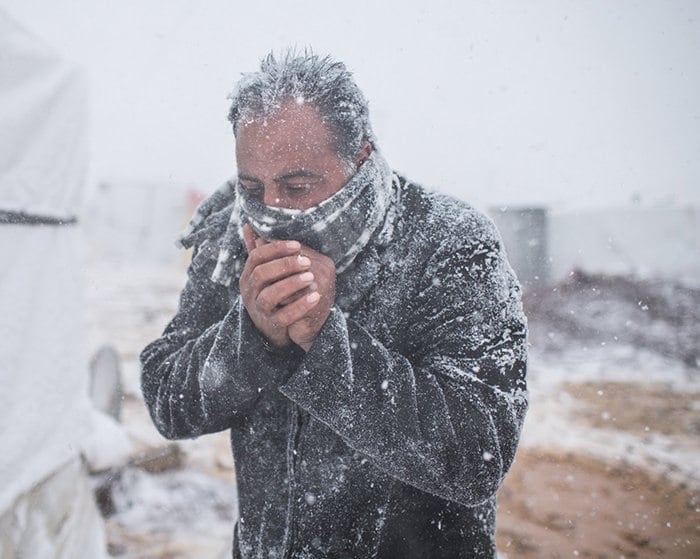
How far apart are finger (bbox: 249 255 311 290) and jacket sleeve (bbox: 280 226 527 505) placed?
15 centimetres

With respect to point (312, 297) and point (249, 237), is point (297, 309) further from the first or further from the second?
point (249, 237)

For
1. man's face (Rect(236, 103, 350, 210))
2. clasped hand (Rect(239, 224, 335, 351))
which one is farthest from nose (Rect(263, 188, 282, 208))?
clasped hand (Rect(239, 224, 335, 351))

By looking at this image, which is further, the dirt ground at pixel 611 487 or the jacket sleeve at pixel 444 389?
the dirt ground at pixel 611 487

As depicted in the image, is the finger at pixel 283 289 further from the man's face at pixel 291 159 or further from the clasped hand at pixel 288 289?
the man's face at pixel 291 159

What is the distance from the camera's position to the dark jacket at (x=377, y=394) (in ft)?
3.29

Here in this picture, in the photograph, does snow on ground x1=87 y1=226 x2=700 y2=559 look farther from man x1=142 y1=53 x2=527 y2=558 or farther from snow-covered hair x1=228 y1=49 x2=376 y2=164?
snow-covered hair x1=228 y1=49 x2=376 y2=164

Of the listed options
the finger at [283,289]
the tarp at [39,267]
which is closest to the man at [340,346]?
the finger at [283,289]

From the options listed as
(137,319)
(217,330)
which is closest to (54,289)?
(217,330)

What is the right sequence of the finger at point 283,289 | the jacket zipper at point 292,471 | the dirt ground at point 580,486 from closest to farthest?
the finger at point 283,289
the jacket zipper at point 292,471
the dirt ground at point 580,486

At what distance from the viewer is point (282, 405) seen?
4.10 ft

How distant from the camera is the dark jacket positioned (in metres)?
1.00

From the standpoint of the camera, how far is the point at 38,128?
7.98 feet

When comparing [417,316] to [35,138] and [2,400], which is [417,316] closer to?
[2,400]

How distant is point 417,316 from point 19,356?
2.04 meters
